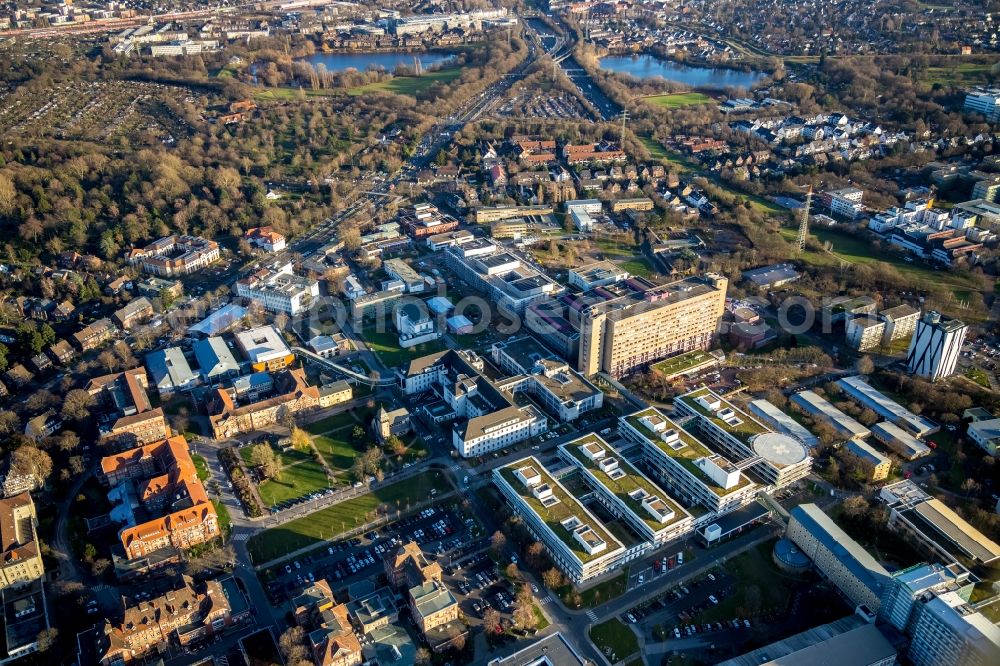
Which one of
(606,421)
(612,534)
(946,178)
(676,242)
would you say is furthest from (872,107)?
(612,534)

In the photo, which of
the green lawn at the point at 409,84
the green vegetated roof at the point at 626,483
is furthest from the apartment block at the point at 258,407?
the green lawn at the point at 409,84

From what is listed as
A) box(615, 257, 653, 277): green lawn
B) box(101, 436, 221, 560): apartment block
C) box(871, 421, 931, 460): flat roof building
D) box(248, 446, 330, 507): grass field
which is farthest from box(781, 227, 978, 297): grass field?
box(101, 436, 221, 560): apartment block

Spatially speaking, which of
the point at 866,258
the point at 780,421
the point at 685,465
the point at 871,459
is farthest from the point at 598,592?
the point at 866,258

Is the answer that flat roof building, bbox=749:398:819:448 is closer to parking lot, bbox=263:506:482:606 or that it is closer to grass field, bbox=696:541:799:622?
grass field, bbox=696:541:799:622

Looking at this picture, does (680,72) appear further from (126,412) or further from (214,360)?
(126,412)

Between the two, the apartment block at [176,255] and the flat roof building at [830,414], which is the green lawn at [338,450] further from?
the flat roof building at [830,414]

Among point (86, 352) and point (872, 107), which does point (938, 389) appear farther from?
point (872, 107)
